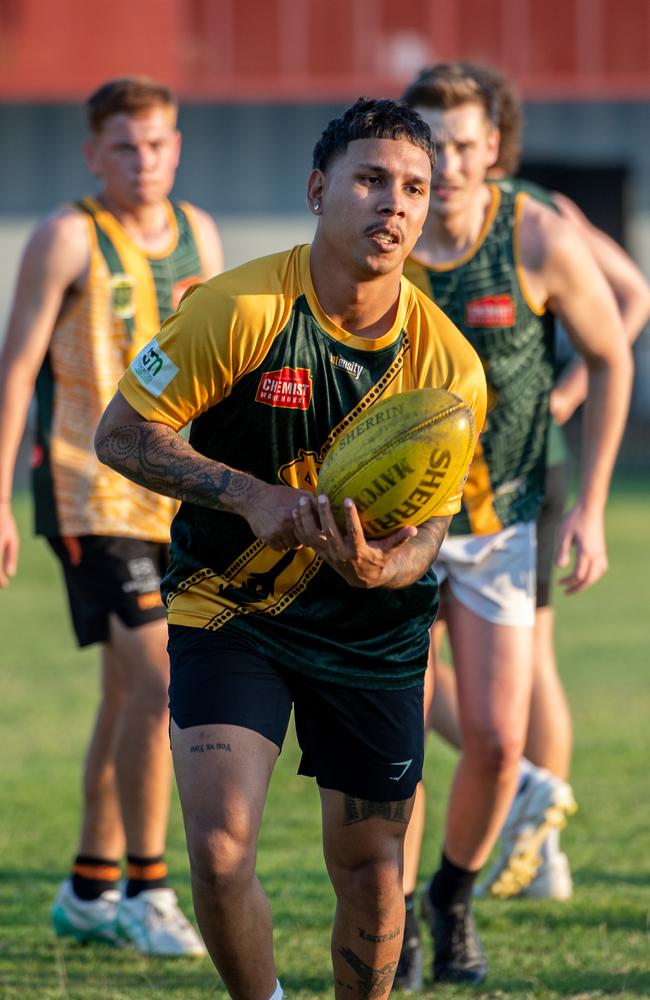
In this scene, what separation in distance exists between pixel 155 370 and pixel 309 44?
71.7 feet

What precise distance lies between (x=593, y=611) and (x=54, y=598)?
4502 mm

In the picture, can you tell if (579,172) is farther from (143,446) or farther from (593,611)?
(143,446)

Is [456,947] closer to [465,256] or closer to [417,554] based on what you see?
[417,554]

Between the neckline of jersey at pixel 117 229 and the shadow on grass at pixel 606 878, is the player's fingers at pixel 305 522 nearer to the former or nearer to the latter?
the neckline of jersey at pixel 117 229

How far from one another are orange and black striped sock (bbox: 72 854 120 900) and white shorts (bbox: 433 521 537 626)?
5.06 feet

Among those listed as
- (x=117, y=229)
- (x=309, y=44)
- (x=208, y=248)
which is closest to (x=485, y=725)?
(x=208, y=248)

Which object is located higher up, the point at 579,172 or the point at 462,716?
the point at 579,172

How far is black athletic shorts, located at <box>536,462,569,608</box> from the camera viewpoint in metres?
5.98

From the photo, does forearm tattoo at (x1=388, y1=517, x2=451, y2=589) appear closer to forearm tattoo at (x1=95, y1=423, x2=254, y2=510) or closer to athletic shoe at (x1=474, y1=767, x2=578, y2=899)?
forearm tattoo at (x1=95, y1=423, x2=254, y2=510)

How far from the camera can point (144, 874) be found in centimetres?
532

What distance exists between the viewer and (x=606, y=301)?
5.14 metres

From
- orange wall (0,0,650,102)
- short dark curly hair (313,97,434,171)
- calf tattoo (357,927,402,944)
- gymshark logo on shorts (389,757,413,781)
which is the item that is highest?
orange wall (0,0,650,102)

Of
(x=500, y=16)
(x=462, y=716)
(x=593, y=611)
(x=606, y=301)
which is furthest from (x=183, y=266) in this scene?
(x=500, y=16)

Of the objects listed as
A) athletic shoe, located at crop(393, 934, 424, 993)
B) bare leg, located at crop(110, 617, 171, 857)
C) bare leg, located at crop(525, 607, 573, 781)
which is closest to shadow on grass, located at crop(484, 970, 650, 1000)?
athletic shoe, located at crop(393, 934, 424, 993)
